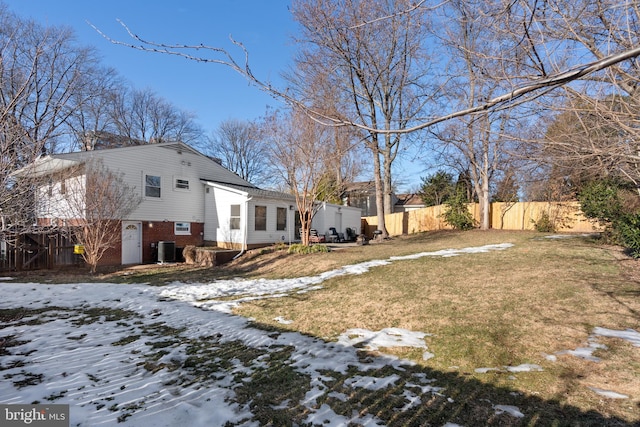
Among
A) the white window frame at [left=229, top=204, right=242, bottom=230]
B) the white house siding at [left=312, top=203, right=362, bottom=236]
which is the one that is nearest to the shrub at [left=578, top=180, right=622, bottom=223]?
the white house siding at [left=312, top=203, right=362, bottom=236]

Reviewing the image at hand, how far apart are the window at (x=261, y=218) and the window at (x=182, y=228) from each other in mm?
3597

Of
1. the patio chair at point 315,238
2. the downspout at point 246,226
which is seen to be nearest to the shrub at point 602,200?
the patio chair at point 315,238

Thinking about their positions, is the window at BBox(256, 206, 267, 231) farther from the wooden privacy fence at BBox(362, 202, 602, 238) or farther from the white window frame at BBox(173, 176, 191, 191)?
the wooden privacy fence at BBox(362, 202, 602, 238)

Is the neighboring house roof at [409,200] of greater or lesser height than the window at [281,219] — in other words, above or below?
above

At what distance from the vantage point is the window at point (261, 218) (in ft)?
52.2

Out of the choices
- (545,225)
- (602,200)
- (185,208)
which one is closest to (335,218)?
(185,208)

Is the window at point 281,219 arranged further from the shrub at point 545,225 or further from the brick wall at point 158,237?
the shrub at point 545,225

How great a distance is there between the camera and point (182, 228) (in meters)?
15.9

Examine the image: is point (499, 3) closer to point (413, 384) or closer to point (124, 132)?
point (413, 384)

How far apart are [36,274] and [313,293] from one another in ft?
34.2

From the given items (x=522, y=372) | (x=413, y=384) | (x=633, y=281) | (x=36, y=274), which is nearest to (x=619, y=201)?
(x=633, y=281)

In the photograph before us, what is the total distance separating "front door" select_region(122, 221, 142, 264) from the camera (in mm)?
13688

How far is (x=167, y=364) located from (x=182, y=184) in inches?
539

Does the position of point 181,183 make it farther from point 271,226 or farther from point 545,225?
point 545,225
